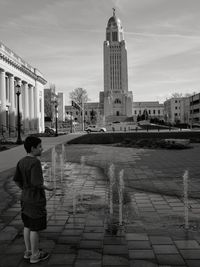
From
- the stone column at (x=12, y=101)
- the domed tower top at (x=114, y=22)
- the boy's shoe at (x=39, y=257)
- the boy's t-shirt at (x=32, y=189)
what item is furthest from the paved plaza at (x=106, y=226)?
the domed tower top at (x=114, y=22)

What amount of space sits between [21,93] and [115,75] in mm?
95284

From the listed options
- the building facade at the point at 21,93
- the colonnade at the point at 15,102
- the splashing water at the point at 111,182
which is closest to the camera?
the splashing water at the point at 111,182

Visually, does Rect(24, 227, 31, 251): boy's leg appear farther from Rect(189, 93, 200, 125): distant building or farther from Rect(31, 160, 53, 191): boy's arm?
Rect(189, 93, 200, 125): distant building

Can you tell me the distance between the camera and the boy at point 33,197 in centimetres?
423

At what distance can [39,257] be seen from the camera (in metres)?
4.30

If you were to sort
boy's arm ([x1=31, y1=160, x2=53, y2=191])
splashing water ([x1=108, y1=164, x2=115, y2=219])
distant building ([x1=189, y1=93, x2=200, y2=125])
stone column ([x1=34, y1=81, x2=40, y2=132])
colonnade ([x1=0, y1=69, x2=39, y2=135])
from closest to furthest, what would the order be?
boy's arm ([x1=31, y1=160, x2=53, y2=191]), splashing water ([x1=108, y1=164, x2=115, y2=219]), colonnade ([x1=0, y1=69, x2=39, y2=135]), stone column ([x1=34, y1=81, x2=40, y2=132]), distant building ([x1=189, y1=93, x2=200, y2=125])

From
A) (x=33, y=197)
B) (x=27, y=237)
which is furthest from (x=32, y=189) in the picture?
(x=27, y=237)

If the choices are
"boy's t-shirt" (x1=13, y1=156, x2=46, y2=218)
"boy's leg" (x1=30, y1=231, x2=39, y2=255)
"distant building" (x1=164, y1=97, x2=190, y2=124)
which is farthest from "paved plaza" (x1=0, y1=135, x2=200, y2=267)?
"distant building" (x1=164, y1=97, x2=190, y2=124)

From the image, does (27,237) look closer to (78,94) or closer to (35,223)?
(35,223)

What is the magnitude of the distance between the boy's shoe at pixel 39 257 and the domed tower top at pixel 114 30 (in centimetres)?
15308

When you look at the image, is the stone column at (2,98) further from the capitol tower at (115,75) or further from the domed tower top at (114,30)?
the domed tower top at (114,30)

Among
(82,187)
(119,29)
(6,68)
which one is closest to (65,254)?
(82,187)

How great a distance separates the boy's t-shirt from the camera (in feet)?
13.8

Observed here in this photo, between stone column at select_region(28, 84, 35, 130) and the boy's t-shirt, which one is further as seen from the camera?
stone column at select_region(28, 84, 35, 130)
